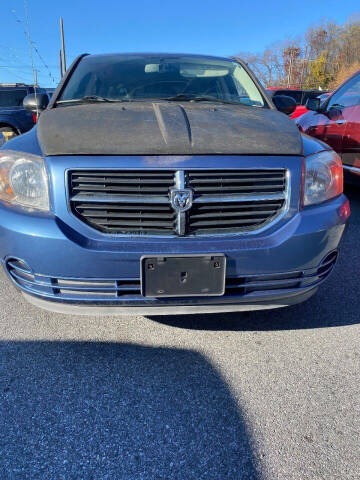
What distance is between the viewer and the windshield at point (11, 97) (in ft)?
33.4

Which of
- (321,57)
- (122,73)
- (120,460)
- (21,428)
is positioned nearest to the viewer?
(120,460)

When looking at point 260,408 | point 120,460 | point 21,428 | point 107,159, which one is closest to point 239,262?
point 260,408

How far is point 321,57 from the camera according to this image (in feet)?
140

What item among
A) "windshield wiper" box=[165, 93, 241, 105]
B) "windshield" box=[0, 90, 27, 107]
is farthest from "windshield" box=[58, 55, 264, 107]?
"windshield" box=[0, 90, 27, 107]

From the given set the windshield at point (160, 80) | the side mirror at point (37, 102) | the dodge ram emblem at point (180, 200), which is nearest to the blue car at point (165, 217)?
the dodge ram emblem at point (180, 200)

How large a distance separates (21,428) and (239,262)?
3.86 feet

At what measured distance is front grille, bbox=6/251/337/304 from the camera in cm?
177

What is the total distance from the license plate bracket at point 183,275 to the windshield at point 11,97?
10226mm

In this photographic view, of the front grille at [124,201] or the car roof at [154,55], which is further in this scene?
the car roof at [154,55]

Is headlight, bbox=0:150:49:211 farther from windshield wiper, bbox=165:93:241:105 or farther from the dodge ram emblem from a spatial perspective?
windshield wiper, bbox=165:93:241:105

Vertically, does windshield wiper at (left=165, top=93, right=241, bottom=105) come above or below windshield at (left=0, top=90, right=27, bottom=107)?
above

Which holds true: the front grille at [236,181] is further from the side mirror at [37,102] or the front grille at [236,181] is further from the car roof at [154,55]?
the car roof at [154,55]

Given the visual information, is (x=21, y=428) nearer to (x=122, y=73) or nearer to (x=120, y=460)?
(x=120, y=460)

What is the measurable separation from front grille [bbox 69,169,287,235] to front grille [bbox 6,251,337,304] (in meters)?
0.25
